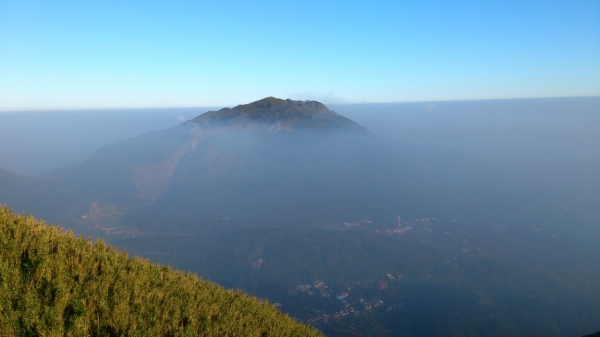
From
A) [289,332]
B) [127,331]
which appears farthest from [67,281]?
[289,332]

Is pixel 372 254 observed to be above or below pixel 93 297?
below

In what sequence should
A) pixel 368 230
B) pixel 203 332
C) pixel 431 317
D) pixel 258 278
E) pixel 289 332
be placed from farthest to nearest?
1. pixel 368 230
2. pixel 258 278
3. pixel 431 317
4. pixel 289 332
5. pixel 203 332

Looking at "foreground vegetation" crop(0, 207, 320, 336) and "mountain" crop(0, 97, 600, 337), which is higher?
"foreground vegetation" crop(0, 207, 320, 336)

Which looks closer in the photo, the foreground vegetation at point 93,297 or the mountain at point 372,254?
the foreground vegetation at point 93,297

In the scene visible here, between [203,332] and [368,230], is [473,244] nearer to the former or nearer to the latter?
[368,230]

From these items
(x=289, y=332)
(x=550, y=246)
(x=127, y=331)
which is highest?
(x=127, y=331)

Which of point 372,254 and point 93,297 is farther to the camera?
point 372,254

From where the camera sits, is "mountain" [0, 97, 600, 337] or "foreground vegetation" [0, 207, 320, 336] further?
"mountain" [0, 97, 600, 337]

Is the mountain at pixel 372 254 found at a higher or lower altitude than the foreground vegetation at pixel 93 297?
lower
